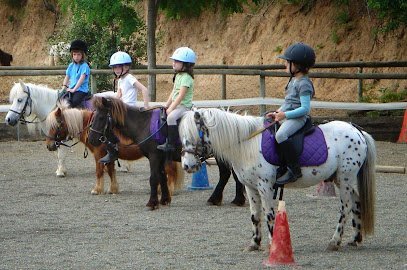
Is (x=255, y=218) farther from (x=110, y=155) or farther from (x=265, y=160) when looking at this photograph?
(x=110, y=155)

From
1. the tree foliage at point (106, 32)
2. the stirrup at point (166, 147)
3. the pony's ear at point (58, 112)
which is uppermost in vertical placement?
the tree foliage at point (106, 32)

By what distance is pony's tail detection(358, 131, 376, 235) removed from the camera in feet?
32.2

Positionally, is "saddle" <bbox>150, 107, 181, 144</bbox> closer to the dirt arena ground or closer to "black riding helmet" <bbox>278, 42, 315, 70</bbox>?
the dirt arena ground

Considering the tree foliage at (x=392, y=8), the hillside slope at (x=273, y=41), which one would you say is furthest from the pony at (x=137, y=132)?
the hillside slope at (x=273, y=41)

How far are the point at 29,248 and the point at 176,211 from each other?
285cm

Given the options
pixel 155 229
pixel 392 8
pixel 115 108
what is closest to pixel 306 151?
pixel 155 229

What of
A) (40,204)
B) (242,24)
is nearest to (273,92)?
(242,24)

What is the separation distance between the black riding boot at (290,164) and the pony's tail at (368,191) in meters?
0.71

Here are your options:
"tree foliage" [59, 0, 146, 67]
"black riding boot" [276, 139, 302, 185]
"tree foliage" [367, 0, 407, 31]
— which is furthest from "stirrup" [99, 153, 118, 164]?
"tree foliage" [59, 0, 146, 67]

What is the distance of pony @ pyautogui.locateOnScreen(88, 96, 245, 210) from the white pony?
327 centimetres

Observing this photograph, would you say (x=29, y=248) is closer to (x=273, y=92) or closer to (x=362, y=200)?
(x=362, y=200)

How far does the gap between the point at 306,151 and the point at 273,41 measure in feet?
65.9

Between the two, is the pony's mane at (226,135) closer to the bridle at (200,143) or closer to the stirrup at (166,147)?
the bridle at (200,143)

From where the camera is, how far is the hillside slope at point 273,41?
2647cm
